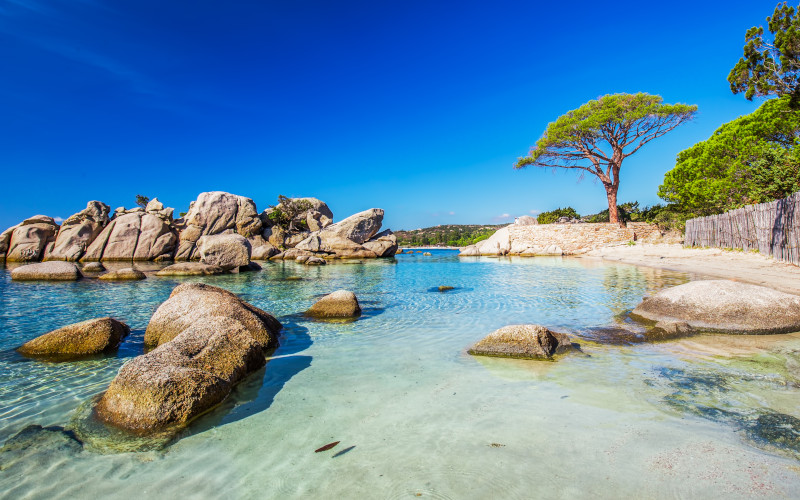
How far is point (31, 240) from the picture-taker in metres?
30.8

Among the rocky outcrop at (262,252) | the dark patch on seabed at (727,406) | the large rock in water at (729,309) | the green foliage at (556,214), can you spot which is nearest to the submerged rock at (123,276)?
the rocky outcrop at (262,252)

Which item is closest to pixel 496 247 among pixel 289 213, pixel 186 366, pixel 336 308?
pixel 289 213

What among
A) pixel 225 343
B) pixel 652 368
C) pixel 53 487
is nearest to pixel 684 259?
pixel 652 368

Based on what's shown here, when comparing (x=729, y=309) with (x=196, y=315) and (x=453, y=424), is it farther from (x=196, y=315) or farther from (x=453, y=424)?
(x=196, y=315)

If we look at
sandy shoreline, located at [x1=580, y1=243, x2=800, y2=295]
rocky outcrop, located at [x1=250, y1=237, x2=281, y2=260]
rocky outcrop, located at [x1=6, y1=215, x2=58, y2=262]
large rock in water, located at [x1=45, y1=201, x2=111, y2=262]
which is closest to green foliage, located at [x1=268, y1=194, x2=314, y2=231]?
rocky outcrop, located at [x1=250, y1=237, x2=281, y2=260]

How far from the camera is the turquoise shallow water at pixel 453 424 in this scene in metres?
2.70

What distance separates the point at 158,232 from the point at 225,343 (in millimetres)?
36192

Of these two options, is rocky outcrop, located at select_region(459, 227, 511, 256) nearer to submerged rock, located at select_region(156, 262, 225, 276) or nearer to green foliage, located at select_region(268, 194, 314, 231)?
green foliage, located at select_region(268, 194, 314, 231)

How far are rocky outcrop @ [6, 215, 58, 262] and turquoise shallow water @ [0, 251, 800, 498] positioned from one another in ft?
109

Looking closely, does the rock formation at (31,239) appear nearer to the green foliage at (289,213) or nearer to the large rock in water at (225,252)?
the large rock in water at (225,252)

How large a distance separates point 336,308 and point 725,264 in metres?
17.1

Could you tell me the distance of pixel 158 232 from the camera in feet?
114

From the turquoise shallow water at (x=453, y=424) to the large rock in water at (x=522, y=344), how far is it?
26 cm

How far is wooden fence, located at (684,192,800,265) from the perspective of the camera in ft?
41.9
